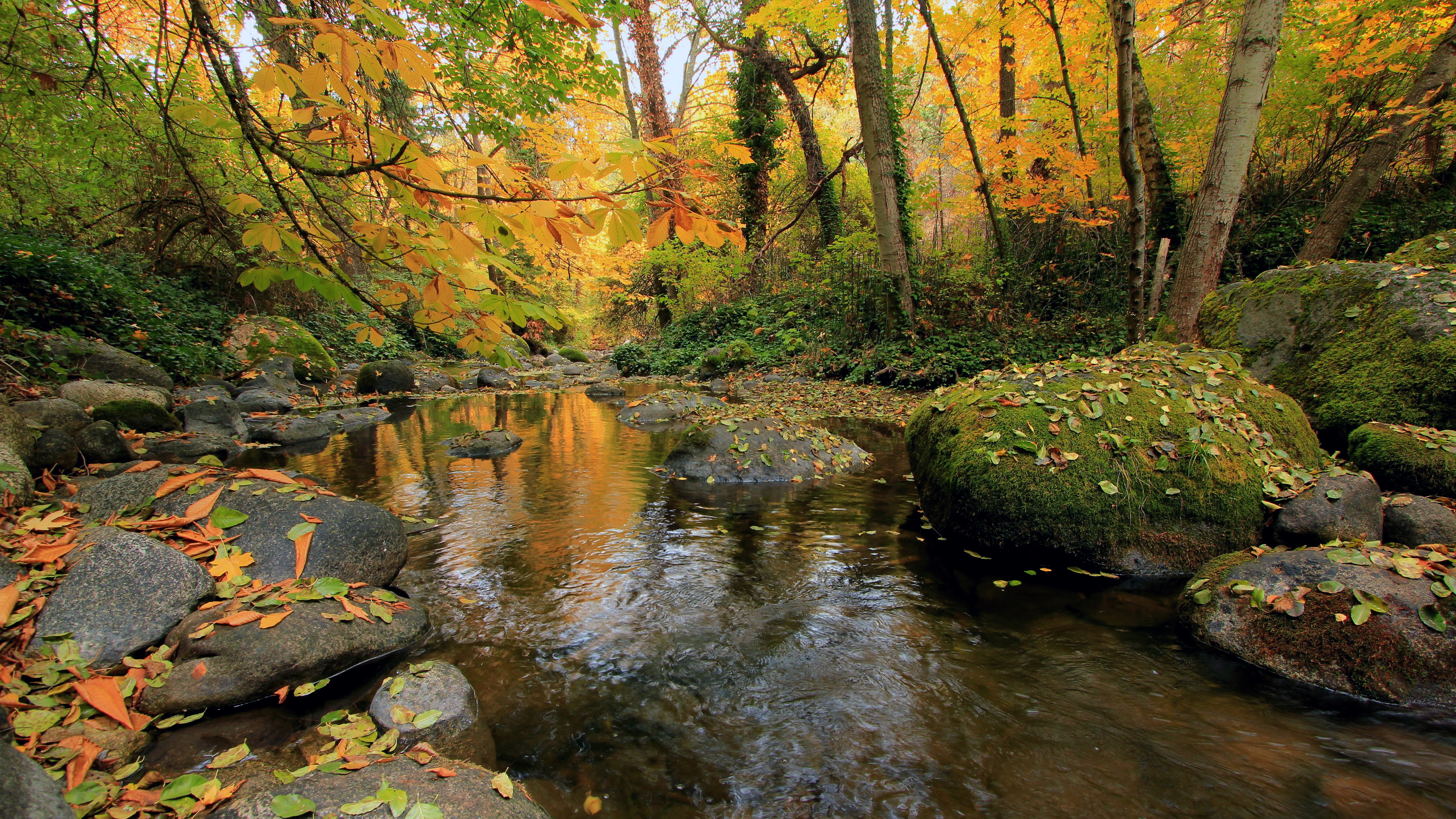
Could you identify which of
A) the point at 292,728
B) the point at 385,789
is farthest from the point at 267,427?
the point at 385,789

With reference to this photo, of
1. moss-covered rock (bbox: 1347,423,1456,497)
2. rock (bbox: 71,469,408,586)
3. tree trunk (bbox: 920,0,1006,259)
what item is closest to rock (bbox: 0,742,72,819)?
rock (bbox: 71,469,408,586)

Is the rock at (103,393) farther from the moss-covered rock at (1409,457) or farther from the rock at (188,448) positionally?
the moss-covered rock at (1409,457)

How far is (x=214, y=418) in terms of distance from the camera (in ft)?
26.1

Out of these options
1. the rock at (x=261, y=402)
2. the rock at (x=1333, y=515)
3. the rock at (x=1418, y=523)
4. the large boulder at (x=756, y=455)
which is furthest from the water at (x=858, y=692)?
the rock at (x=261, y=402)

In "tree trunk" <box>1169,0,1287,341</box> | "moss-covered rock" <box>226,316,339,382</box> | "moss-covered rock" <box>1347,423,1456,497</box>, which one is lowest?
"moss-covered rock" <box>1347,423,1456,497</box>

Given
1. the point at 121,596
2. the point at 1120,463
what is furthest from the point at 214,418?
the point at 1120,463

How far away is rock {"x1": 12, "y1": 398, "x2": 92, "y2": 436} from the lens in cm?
522

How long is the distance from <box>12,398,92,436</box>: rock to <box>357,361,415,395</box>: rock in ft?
24.0

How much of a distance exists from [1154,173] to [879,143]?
4.93 metres

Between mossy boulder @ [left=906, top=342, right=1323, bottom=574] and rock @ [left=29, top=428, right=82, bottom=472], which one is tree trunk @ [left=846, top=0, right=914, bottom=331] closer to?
mossy boulder @ [left=906, top=342, right=1323, bottom=574]

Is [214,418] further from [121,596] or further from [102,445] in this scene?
[121,596]

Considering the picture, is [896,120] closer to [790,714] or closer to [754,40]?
[754,40]

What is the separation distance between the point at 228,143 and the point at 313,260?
884 cm

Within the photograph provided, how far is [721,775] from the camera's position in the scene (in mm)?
2438
